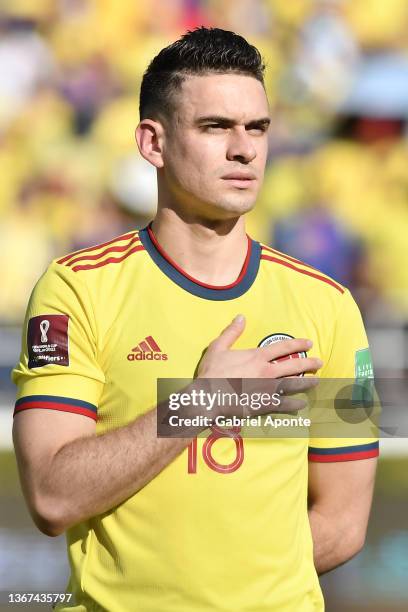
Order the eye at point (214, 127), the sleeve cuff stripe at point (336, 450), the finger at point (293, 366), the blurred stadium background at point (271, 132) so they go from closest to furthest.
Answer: the finger at point (293, 366) < the eye at point (214, 127) < the sleeve cuff stripe at point (336, 450) < the blurred stadium background at point (271, 132)

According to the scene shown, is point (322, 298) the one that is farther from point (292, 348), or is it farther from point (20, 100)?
point (20, 100)

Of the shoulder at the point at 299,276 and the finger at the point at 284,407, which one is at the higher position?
the shoulder at the point at 299,276

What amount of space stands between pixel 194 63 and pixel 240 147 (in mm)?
268

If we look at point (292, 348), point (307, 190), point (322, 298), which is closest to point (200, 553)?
point (292, 348)

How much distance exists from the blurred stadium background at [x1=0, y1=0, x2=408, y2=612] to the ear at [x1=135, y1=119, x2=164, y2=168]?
6316 mm

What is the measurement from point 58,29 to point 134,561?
7.95 metres

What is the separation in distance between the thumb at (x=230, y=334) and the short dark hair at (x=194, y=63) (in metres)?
0.53

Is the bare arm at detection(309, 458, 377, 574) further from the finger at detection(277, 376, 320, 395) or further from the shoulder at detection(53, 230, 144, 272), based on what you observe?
the shoulder at detection(53, 230, 144, 272)

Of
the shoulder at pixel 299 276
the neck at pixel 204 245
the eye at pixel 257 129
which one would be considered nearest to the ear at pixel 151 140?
the neck at pixel 204 245

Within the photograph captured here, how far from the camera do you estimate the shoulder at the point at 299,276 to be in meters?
2.51

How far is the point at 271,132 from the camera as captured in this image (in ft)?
30.0

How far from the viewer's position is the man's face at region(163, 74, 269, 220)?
7.72 feet

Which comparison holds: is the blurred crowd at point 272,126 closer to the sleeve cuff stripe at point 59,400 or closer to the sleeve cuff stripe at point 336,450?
the sleeve cuff stripe at point 336,450

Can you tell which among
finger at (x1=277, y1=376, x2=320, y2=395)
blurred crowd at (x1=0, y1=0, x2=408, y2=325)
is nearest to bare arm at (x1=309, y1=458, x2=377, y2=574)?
finger at (x1=277, y1=376, x2=320, y2=395)
